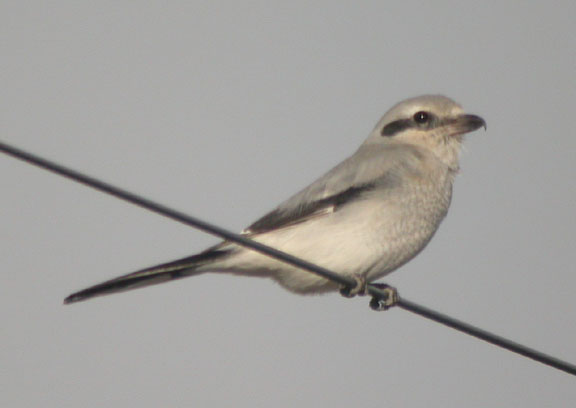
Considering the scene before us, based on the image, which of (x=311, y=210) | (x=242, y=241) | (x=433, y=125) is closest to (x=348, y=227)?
(x=311, y=210)

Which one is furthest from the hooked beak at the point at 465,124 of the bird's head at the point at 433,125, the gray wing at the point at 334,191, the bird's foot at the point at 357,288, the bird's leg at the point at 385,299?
the bird's foot at the point at 357,288

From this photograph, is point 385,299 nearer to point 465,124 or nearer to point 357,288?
point 357,288

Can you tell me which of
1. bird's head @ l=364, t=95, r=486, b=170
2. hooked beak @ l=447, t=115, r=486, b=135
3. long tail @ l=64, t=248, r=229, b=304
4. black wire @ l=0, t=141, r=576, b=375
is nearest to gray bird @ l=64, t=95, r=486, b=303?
long tail @ l=64, t=248, r=229, b=304

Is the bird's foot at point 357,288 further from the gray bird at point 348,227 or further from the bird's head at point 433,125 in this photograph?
the bird's head at point 433,125

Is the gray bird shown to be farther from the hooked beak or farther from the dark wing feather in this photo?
the hooked beak

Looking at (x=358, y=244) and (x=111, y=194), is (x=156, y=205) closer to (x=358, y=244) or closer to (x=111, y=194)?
(x=111, y=194)

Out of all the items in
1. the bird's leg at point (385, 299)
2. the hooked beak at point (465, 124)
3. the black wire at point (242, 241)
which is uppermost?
the hooked beak at point (465, 124)
